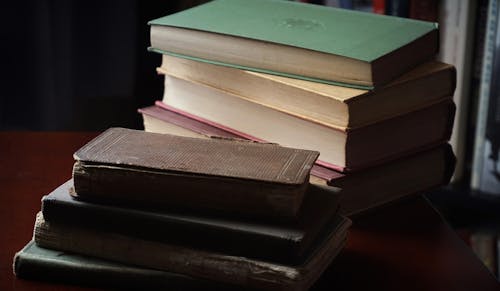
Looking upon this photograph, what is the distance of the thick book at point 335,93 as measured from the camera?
0.80m

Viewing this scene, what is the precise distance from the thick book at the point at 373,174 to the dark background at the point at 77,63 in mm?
615

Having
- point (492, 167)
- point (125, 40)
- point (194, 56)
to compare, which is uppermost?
point (194, 56)

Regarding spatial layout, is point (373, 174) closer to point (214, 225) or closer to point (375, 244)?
point (375, 244)

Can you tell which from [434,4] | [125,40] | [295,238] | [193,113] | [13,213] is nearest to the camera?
[295,238]

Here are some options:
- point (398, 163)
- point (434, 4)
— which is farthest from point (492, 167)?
point (398, 163)

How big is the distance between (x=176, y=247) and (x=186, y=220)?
0.08ft

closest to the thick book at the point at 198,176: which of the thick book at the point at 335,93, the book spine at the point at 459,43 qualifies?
the thick book at the point at 335,93

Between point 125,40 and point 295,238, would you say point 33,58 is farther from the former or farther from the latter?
point 295,238

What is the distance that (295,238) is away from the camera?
641 mm

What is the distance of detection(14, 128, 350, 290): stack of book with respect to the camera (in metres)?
0.65

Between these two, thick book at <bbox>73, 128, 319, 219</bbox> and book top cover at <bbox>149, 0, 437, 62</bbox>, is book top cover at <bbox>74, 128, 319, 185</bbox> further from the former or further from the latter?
book top cover at <bbox>149, 0, 437, 62</bbox>

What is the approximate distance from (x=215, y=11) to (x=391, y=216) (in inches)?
12.0

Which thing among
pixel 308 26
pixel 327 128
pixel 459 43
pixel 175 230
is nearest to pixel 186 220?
pixel 175 230

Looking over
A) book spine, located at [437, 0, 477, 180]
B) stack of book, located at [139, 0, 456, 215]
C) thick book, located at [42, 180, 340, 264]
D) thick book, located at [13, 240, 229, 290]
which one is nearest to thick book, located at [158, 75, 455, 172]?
stack of book, located at [139, 0, 456, 215]
